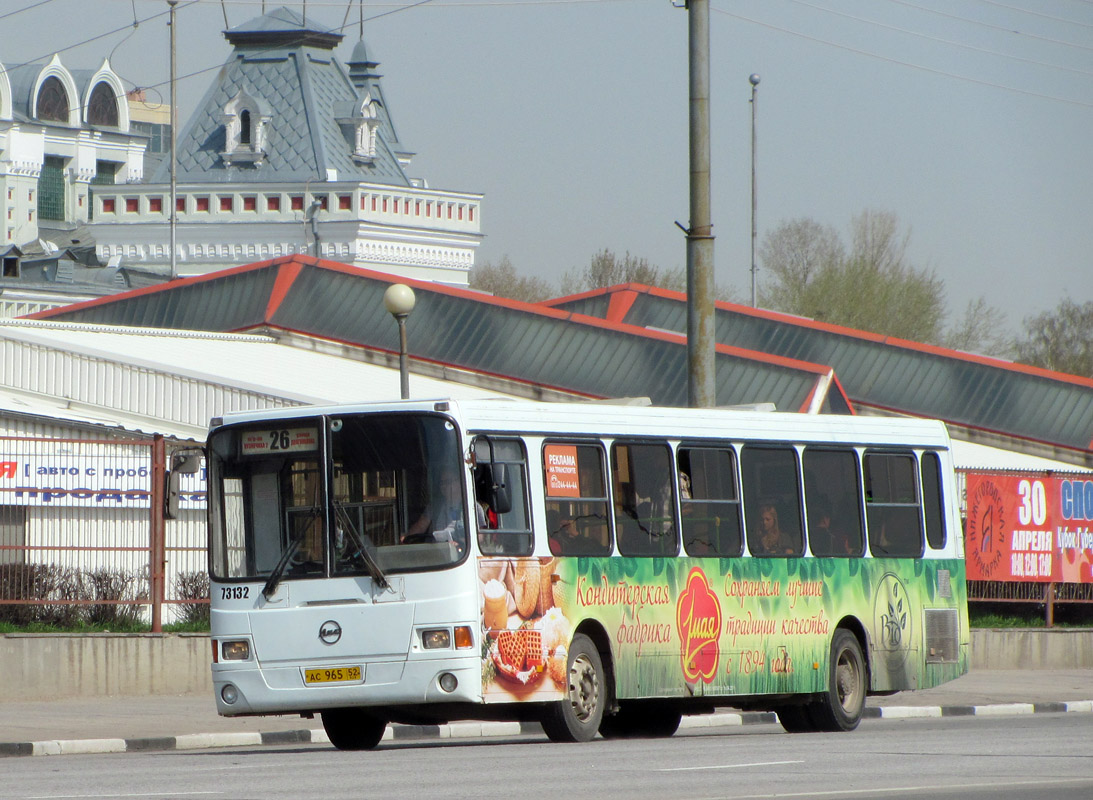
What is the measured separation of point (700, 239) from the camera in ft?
65.0

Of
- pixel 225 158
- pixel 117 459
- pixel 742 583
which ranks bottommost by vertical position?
pixel 742 583

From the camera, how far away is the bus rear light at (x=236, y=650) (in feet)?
48.6

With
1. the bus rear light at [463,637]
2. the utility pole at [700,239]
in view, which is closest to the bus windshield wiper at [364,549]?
the bus rear light at [463,637]

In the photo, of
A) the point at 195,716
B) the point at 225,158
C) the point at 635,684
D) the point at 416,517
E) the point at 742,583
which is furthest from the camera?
the point at 225,158

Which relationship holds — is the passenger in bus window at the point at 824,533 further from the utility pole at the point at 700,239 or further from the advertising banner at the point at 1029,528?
the advertising banner at the point at 1029,528

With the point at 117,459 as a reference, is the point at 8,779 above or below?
below

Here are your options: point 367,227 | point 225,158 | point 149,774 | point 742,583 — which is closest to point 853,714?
point 742,583

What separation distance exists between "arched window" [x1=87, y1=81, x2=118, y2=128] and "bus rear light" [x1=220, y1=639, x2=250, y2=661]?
116104 millimetres

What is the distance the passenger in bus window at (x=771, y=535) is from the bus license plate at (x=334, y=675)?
4.27m

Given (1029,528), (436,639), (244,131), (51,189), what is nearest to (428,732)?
(436,639)

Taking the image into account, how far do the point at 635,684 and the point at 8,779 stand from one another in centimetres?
535

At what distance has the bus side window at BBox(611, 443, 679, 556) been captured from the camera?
1595 centimetres

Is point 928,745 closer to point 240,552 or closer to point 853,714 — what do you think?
point 853,714

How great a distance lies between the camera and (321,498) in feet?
48.5
